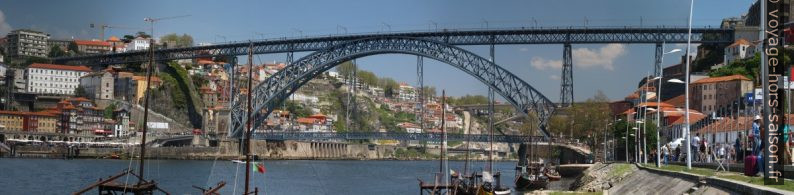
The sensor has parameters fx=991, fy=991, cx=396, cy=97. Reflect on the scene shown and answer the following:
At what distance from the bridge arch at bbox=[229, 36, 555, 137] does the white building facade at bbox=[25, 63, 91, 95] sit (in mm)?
48216

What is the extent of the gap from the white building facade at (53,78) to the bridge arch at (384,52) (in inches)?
1898

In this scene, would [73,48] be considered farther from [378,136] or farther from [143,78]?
[378,136]

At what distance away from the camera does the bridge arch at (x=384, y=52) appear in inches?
4188

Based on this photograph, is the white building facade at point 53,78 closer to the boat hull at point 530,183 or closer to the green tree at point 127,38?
the green tree at point 127,38

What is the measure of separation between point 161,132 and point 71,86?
29.1m

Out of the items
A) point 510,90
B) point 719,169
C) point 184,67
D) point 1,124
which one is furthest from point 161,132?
point 719,169

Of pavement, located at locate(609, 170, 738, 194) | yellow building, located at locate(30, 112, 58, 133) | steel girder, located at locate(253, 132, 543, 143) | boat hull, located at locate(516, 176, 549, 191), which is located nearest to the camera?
pavement, located at locate(609, 170, 738, 194)

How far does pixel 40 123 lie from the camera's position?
135500 mm

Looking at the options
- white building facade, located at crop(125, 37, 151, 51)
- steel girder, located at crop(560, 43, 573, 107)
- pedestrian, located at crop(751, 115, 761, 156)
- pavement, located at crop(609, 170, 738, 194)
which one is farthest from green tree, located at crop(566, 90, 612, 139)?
white building facade, located at crop(125, 37, 151, 51)

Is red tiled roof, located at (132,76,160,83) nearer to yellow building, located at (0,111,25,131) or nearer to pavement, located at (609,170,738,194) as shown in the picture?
yellow building, located at (0,111,25,131)

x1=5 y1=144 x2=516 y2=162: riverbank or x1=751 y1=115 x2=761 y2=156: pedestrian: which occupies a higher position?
x1=751 y1=115 x2=761 y2=156: pedestrian

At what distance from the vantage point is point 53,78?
160 metres

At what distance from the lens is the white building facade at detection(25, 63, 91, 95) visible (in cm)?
15800

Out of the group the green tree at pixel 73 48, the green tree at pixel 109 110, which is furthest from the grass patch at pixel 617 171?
the green tree at pixel 73 48
